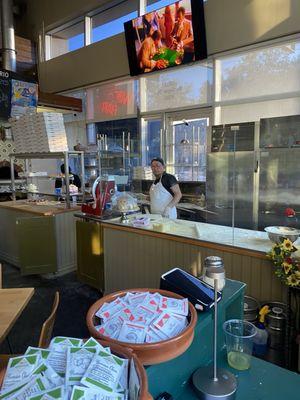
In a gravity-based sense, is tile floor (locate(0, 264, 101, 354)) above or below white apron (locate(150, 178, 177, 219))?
below

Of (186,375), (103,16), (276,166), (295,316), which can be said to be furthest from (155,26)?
(186,375)

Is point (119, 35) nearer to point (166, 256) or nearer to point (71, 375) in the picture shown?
point (166, 256)

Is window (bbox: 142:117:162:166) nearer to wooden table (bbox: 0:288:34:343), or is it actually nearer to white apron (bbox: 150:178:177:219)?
white apron (bbox: 150:178:177:219)

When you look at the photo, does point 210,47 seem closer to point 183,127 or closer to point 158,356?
point 183,127

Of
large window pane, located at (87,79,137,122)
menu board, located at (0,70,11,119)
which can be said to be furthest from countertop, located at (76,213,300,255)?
menu board, located at (0,70,11,119)

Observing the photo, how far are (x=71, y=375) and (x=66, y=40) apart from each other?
26.0ft

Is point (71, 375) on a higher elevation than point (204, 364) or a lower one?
higher

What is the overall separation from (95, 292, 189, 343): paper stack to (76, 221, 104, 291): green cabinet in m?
2.24

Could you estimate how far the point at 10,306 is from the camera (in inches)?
68.2

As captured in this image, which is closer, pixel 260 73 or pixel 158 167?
pixel 158 167

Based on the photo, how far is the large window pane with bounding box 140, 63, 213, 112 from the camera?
188 inches

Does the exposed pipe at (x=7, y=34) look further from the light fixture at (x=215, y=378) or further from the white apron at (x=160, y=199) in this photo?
the light fixture at (x=215, y=378)

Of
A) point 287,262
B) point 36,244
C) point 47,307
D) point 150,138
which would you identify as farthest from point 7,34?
point 287,262

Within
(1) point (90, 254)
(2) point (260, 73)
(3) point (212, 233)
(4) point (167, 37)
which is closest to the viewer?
(3) point (212, 233)
